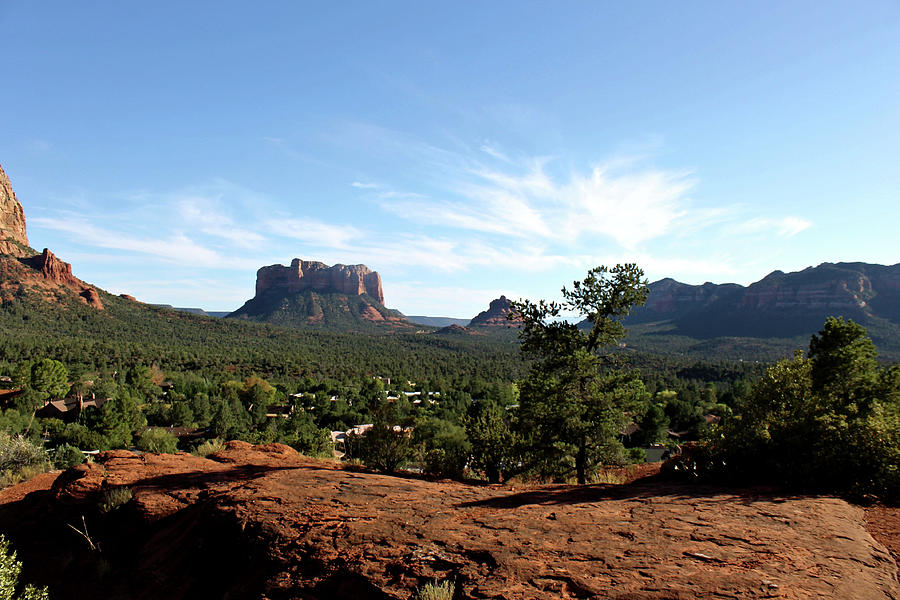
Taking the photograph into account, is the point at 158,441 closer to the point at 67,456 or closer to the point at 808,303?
the point at 67,456

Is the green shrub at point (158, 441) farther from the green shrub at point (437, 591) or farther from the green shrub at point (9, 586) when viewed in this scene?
the green shrub at point (437, 591)

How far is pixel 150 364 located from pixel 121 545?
261 ft

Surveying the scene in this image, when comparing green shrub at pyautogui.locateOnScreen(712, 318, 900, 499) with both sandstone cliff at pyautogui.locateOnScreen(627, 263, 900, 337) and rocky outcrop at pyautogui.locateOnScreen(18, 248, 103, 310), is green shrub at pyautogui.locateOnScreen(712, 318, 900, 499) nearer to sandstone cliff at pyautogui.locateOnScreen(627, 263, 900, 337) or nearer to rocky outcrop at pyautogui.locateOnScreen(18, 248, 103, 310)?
rocky outcrop at pyautogui.locateOnScreen(18, 248, 103, 310)

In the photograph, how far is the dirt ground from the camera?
185 inches

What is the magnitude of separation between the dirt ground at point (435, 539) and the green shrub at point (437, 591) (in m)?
0.14

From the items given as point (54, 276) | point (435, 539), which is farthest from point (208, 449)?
point (54, 276)

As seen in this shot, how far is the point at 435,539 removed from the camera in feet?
19.4

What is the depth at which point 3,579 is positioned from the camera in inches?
257

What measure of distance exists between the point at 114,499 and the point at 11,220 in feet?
550

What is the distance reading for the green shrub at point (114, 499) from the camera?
933cm

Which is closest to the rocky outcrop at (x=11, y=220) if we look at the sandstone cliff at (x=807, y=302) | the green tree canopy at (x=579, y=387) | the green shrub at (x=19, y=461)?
the green shrub at (x=19, y=461)

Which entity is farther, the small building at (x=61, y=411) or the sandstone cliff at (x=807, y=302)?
the sandstone cliff at (x=807, y=302)

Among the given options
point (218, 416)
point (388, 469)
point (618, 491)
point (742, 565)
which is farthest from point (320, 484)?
point (218, 416)

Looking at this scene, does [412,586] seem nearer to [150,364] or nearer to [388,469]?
[388,469]
